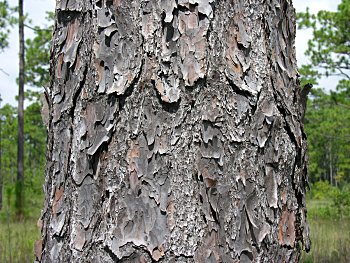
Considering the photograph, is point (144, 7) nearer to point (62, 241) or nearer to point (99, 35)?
point (99, 35)

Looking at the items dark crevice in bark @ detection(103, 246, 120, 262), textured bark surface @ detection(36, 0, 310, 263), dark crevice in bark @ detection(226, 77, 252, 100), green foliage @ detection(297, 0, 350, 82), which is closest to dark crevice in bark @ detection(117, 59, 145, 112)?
textured bark surface @ detection(36, 0, 310, 263)

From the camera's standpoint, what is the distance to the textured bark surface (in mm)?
909

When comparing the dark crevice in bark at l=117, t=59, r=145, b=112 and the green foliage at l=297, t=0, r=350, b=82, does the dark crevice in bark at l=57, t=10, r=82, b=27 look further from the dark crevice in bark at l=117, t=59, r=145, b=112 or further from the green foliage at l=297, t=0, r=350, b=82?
the green foliage at l=297, t=0, r=350, b=82

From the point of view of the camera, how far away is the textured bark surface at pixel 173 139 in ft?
2.98

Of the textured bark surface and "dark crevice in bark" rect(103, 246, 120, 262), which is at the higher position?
the textured bark surface

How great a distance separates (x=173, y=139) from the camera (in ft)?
3.01

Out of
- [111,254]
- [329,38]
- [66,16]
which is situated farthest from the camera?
[329,38]

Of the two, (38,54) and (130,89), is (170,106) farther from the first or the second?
(38,54)

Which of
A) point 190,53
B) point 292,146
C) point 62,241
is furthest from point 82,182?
point 292,146

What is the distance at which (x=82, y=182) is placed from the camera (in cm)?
96

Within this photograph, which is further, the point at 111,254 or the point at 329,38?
the point at 329,38

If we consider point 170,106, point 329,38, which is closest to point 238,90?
point 170,106

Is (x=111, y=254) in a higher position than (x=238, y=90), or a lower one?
lower

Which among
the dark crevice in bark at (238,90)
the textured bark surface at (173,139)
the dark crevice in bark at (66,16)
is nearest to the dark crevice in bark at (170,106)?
the textured bark surface at (173,139)
